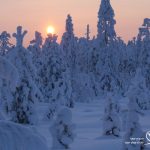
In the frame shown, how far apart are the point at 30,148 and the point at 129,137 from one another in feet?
28.1

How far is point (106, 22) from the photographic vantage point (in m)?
49.7

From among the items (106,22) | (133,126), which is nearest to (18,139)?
(133,126)

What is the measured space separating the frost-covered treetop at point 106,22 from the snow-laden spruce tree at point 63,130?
3709 cm

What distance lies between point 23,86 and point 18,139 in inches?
783

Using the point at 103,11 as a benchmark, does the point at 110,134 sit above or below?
below

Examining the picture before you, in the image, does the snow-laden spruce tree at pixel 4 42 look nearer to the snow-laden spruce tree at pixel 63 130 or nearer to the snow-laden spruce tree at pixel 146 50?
the snow-laden spruce tree at pixel 146 50

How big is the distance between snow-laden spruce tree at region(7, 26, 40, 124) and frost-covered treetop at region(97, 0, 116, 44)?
1079 inches

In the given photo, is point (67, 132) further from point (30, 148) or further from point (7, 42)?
point (7, 42)

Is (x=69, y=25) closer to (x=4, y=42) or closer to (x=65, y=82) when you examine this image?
(x=4, y=42)

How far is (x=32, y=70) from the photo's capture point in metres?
22.5

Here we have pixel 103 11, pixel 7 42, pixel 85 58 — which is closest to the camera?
pixel 103 11

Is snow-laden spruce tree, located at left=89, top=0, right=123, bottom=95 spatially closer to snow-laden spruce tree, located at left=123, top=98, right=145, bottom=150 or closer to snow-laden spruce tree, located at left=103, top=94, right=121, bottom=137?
snow-laden spruce tree, located at left=103, top=94, right=121, bottom=137

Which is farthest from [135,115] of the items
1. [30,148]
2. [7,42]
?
[7,42]

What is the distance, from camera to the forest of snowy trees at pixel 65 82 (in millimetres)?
10977
